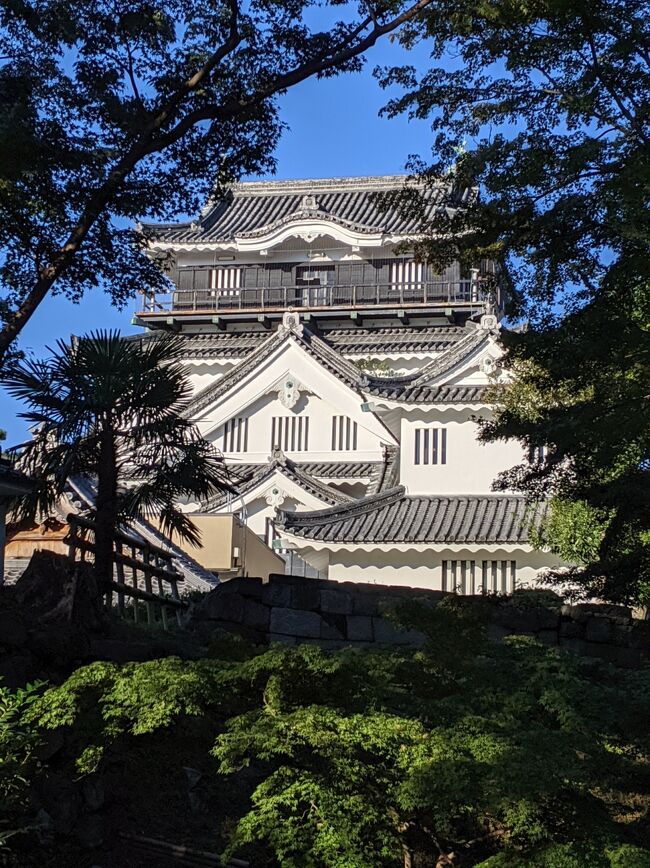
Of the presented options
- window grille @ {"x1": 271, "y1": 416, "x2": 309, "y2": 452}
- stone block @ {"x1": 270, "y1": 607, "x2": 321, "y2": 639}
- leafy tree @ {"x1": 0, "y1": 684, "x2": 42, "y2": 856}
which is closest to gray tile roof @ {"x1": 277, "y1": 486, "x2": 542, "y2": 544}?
stone block @ {"x1": 270, "y1": 607, "x2": 321, "y2": 639}

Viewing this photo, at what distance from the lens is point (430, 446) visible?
2673 centimetres

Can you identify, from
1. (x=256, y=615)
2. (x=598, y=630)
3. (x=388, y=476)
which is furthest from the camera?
(x=388, y=476)

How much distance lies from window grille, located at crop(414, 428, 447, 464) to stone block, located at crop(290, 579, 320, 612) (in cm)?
1338

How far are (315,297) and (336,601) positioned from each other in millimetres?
33045

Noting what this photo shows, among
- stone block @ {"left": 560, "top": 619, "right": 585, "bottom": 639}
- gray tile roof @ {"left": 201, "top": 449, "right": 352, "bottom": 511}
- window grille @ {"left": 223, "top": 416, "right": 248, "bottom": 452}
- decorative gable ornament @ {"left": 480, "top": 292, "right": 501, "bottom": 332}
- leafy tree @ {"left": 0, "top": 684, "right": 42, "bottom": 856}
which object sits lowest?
leafy tree @ {"left": 0, "top": 684, "right": 42, "bottom": 856}

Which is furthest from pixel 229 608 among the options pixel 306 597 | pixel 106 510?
pixel 106 510

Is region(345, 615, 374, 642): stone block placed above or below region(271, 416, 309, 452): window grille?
below

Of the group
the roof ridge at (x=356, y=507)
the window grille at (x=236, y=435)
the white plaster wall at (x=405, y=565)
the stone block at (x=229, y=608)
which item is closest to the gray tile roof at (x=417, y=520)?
the roof ridge at (x=356, y=507)

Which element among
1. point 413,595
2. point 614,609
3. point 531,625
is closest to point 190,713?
point 413,595

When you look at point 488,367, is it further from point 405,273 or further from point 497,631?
point 497,631

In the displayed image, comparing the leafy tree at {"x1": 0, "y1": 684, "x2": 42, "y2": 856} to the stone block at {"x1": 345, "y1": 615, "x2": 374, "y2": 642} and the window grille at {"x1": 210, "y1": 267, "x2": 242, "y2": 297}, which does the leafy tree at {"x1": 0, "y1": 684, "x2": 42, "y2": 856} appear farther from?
the window grille at {"x1": 210, "y1": 267, "x2": 242, "y2": 297}

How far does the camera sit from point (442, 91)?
1344 centimetres

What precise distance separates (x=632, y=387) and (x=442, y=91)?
405 cm

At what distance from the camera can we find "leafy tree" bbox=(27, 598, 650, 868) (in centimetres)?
721
